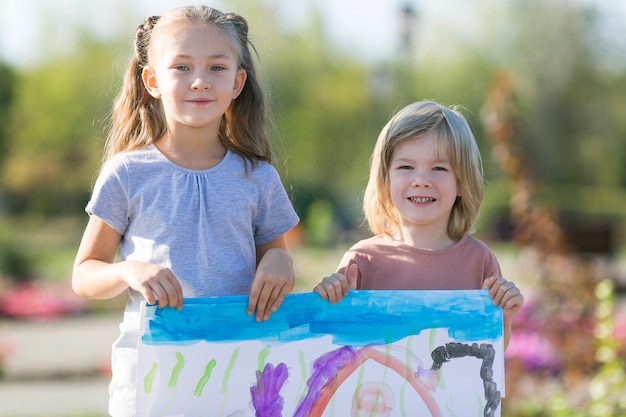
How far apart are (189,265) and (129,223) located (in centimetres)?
21

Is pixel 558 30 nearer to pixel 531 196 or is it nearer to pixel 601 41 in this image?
pixel 601 41

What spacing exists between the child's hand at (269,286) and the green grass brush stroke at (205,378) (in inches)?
6.5

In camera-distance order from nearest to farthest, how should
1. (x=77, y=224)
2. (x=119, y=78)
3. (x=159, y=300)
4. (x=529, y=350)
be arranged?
(x=159, y=300), (x=119, y=78), (x=529, y=350), (x=77, y=224)

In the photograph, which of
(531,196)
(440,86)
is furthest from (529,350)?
(440,86)

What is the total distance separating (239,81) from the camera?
2590 mm

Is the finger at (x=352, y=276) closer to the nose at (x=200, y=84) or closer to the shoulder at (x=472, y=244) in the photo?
the shoulder at (x=472, y=244)

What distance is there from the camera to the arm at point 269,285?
2328 millimetres

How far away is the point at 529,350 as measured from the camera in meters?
6.19

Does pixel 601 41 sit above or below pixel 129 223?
above

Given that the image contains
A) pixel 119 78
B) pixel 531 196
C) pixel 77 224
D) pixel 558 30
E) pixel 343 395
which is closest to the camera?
pixel 343 395

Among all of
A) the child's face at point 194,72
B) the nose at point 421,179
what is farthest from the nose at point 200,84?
the nose at point 421,179

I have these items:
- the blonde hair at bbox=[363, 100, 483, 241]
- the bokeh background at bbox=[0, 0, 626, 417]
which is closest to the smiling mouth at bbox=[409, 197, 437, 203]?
the blonde hair at bbox=[363, 100, 483, 241]

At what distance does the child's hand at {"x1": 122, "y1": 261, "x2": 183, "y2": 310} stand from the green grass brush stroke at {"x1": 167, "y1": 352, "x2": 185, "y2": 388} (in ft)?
0.50

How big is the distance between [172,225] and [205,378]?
16.6 inches
